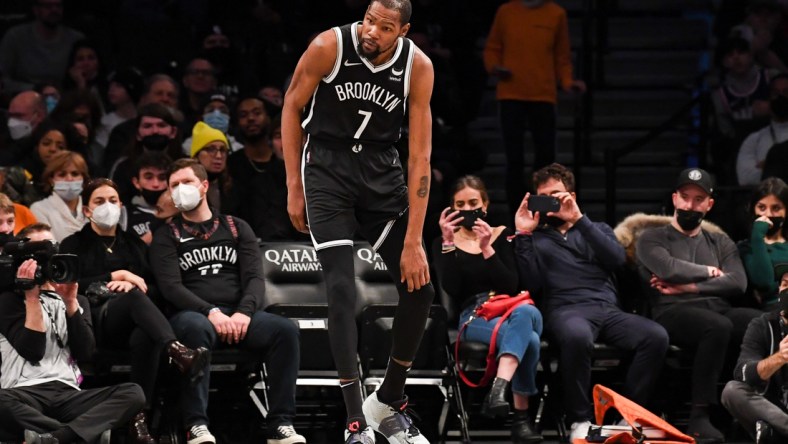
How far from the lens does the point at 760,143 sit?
34.3ft

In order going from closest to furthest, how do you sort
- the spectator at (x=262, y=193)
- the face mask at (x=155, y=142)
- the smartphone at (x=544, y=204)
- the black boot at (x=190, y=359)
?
the black boot at (x=190, y=359) < the smartphone at (x=544, y=204) < the spectator at (x=262, y=193) < the face mask at (x=155, y=142)

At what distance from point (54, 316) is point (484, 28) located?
615 cm

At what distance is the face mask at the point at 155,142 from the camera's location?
379 inches

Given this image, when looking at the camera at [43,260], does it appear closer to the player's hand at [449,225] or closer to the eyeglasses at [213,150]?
the player's hand at [449,225]

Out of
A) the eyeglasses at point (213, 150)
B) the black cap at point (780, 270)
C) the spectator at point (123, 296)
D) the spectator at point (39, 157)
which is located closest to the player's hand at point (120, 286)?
the spectator at point (123, 296)

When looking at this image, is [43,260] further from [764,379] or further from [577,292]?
[764,379]

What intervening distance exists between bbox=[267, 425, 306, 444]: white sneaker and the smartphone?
1.93m

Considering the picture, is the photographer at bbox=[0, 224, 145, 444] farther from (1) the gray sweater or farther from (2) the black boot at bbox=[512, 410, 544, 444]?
(1) the gray sweater

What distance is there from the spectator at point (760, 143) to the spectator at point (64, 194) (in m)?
4.68

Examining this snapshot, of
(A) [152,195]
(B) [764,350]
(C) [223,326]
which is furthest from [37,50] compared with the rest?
(B) [764,350]

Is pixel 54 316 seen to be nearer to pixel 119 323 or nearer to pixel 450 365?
Answer: pixel 119 323

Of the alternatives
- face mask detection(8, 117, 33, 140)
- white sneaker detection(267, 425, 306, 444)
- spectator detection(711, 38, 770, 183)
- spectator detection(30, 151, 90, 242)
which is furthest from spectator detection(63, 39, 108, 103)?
spectator detection(711, 38, 770, 183)

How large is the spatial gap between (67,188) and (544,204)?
295 centimetres

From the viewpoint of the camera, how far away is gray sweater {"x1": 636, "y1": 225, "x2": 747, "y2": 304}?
8539 mm
